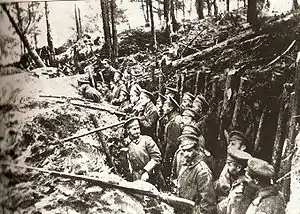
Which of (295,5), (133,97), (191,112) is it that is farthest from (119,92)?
(295,5)

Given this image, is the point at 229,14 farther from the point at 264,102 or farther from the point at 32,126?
the point at 32,126

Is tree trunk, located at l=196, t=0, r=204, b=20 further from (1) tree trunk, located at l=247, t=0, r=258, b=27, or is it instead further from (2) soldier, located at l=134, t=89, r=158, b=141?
(2) soldier, located at l=134, t=89, r=158, b=141

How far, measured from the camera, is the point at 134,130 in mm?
1620

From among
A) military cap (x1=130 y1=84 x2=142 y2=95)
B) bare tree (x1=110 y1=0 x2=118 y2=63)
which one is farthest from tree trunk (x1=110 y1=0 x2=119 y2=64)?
military cap (x1=130 y1=84 x2=142 y2=95)

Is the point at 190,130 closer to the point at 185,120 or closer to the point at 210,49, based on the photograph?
the point at 185,120

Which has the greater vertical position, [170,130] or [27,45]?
[27,45]

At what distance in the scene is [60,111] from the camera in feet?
5.21

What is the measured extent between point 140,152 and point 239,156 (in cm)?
36

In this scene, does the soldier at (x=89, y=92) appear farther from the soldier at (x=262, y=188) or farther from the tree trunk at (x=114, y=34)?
the soldier at (x=262, y=188)

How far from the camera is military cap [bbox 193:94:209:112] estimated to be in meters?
1.60

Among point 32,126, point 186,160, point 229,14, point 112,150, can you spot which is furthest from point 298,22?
point 32,126

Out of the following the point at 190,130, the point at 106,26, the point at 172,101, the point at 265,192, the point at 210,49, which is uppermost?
the point at 106,26

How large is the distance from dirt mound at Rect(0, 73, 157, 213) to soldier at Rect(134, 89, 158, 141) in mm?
101

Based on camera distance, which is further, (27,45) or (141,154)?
(141,154)
